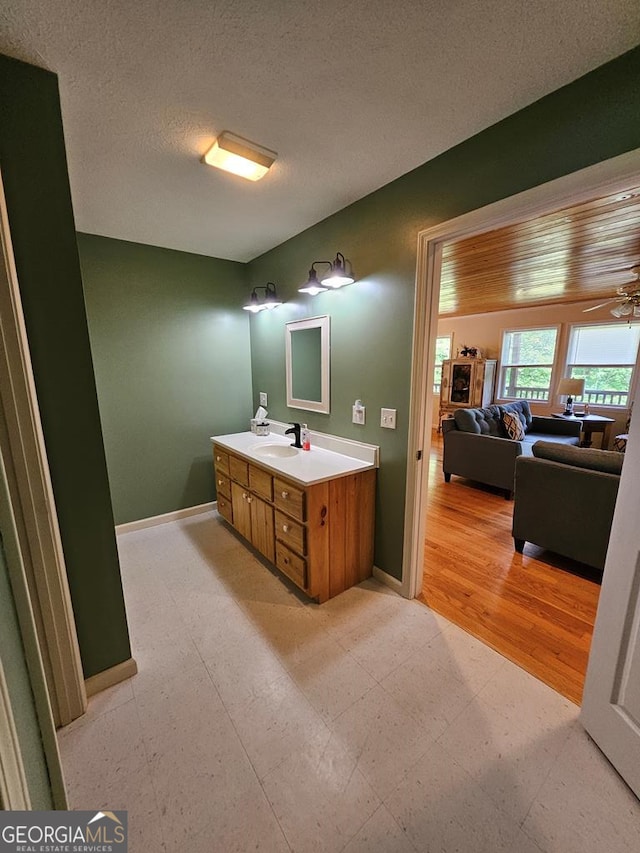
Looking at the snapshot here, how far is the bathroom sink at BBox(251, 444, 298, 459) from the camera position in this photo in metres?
2.68

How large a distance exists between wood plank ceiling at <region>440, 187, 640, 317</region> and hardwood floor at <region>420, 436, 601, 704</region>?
2.23m

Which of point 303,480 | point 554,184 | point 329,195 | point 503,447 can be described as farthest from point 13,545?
point 503,447

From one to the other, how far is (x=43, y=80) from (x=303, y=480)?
1908 mm

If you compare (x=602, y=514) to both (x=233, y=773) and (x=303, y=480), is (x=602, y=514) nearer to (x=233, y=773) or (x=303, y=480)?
(x=303, y=480)

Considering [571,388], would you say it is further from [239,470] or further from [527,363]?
[239,470]

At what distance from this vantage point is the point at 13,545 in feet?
2.45

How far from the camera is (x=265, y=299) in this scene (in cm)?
289

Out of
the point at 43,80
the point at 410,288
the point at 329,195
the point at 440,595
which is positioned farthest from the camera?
the point at 440,595

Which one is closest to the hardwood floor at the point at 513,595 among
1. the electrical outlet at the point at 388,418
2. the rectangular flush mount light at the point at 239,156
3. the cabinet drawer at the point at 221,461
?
the electrical outlet at the point at 388,418

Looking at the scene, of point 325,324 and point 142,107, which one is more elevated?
point 142,107

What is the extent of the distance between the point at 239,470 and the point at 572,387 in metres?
5.47

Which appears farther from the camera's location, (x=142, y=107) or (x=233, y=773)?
(x=142, y=107)

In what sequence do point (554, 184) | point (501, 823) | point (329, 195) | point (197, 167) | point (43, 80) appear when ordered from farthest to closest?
point (329, 195), point (197, 167), point (554, 184), point (43, 80), point (501, 823)

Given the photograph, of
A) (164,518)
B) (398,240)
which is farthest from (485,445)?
(164,518)
